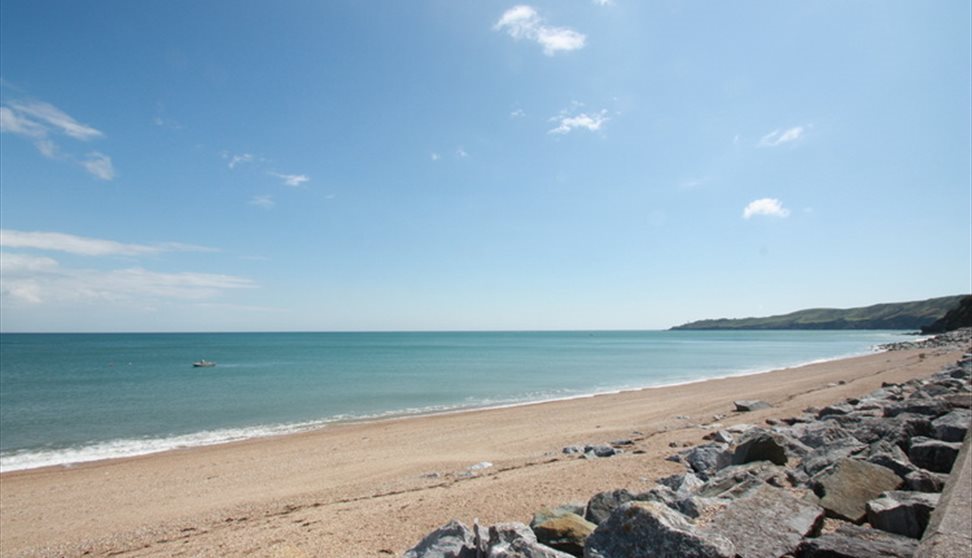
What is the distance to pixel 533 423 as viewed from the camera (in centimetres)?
1759

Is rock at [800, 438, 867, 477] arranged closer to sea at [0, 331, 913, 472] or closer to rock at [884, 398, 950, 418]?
rock at [884, 398, 950, 418]

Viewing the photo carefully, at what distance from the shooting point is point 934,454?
634 cm

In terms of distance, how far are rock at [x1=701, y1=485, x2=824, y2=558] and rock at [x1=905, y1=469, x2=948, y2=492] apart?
1.79 m

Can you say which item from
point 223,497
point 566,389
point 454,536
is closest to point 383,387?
point 566,389

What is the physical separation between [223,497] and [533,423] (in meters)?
10.4

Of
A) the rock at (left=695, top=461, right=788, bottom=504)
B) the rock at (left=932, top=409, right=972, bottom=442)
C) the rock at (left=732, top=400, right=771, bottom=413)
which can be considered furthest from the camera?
the rock at (left=732, top=400, right=771, bottom=413)

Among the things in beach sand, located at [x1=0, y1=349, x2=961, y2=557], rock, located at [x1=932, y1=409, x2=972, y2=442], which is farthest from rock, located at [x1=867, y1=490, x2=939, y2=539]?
beach sand, located at [x1=0, y1=349, x2=961, y2=557]

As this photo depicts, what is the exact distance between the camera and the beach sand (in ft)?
22.8

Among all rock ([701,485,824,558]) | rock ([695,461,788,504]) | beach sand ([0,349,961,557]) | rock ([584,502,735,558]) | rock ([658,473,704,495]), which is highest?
rock ([584,502,735,558])

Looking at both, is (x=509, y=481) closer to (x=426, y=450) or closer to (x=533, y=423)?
(x=426, y=450)

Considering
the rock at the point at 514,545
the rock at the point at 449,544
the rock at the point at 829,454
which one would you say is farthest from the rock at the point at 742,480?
the rock at the point at 449,544

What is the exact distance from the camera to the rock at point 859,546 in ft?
12.2

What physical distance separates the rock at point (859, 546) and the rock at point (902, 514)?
9.6 inches

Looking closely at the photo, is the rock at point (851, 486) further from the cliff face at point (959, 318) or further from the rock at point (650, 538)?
the cliff face at point (959, 318)
